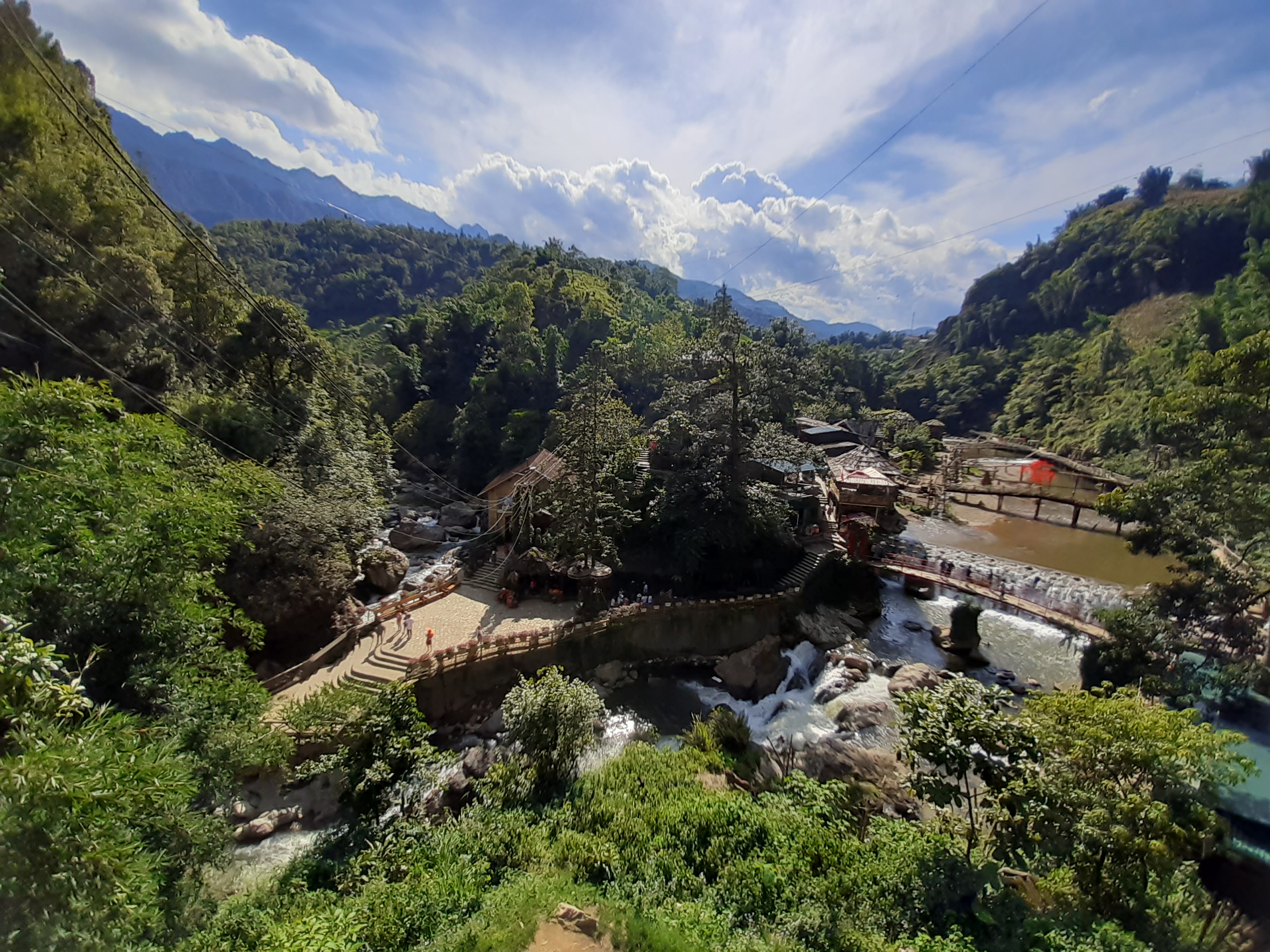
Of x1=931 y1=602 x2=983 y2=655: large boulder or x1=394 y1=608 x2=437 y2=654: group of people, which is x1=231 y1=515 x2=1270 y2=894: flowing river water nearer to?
x1=931 y1=602 x2=983 y2=655: large boulder

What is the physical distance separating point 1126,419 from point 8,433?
63.6 m

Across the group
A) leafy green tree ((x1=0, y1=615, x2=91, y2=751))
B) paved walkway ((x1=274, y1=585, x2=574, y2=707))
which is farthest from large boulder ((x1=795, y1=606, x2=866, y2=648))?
leafy green tree ((x1=0, y1=615, x2=91, y2=751))

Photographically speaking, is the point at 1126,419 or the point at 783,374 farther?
the point at 1126,419

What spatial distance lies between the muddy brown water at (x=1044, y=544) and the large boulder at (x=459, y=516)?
98.6 feet

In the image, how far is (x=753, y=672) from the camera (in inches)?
762

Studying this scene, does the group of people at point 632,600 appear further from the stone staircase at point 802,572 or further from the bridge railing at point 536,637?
the stone staircase at point 802,572

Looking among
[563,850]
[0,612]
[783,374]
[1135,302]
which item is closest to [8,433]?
[0,612]

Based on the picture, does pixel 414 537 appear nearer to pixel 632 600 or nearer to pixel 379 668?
pixel 379 668

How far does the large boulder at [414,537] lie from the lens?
3012 cm

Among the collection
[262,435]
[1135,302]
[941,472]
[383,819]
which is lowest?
[383,819]

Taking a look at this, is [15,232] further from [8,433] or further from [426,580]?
[426,580]

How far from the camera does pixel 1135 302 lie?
75938 millimetres

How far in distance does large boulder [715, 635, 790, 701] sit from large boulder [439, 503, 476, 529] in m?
21.1

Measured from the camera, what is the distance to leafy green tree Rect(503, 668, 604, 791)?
11633mm
